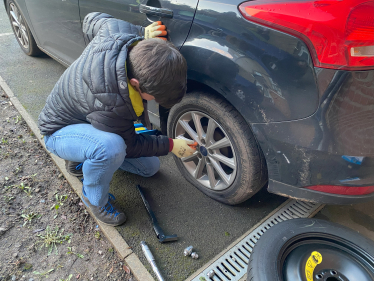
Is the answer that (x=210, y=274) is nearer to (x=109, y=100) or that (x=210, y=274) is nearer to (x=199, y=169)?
(x=199, y=169)

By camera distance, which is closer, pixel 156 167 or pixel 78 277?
pixel 78 277

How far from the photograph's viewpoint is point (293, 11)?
122 cm

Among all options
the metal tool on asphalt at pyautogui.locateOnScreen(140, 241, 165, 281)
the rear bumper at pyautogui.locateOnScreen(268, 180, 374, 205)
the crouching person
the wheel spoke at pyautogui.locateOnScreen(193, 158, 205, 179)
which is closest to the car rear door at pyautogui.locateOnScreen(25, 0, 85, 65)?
the crouching person

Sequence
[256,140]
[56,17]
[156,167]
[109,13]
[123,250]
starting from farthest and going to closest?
[56,17] → [156,167] → [109,13] → [123,250] → [256,140]

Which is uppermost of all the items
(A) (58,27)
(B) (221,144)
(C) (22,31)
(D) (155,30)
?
(D) (155,30)

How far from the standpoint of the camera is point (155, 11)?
1.73m

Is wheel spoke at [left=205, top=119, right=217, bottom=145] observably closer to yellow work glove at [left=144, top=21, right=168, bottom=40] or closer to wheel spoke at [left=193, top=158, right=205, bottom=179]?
wheel spoke at [left=193, top=158, right=205, bottom=179]

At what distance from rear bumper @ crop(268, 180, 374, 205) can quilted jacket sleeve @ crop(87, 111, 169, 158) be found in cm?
74

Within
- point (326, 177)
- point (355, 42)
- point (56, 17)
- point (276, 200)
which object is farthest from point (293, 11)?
point (56, 17)

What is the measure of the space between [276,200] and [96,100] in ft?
5.08

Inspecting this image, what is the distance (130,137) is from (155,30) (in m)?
0.69

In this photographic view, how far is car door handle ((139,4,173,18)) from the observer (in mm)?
1676

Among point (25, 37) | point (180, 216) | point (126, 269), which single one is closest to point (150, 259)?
point (126, 269)

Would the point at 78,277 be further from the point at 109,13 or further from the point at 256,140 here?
the point at 109,13
